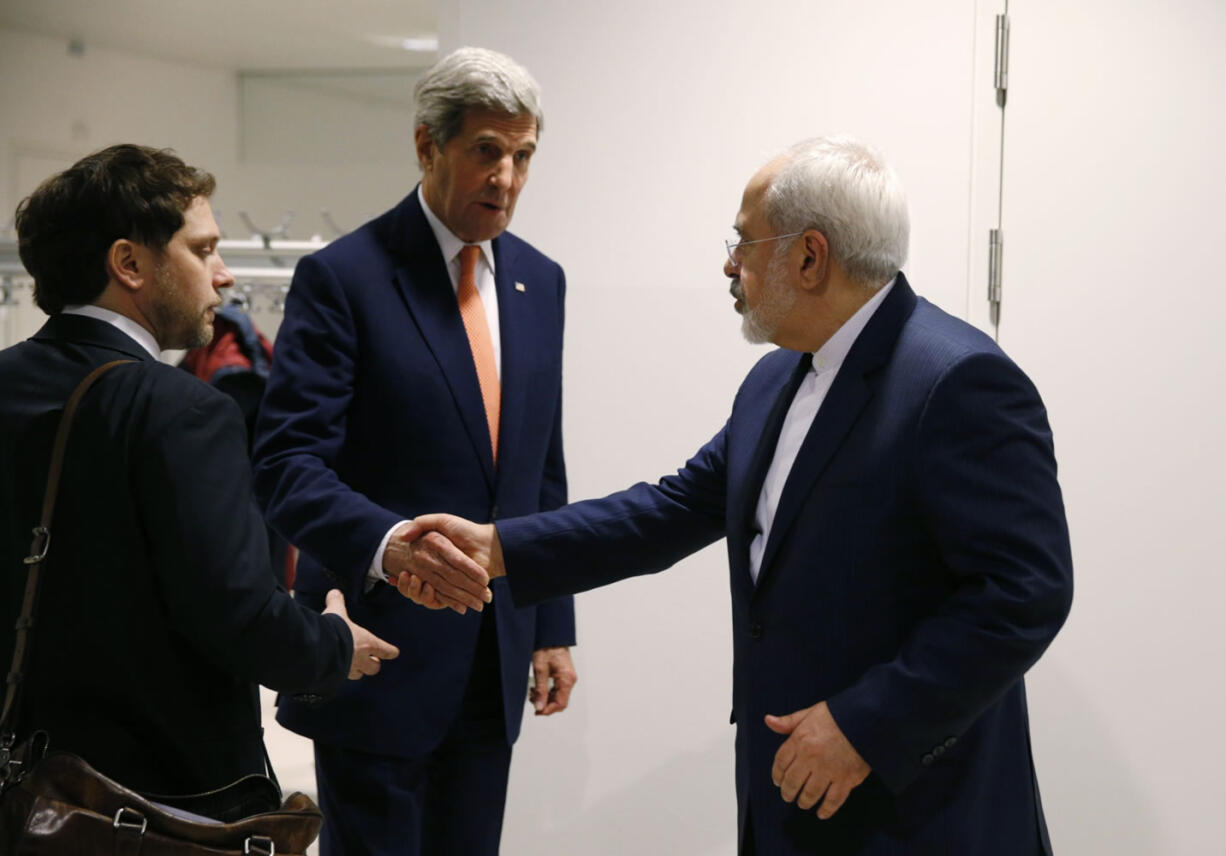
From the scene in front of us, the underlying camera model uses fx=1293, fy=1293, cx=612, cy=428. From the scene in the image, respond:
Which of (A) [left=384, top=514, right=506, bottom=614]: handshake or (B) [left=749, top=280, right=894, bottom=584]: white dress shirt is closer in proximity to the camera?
(B) [left=749, top=280, right=894, bottom=584]: white dress shirt

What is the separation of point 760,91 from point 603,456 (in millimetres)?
973

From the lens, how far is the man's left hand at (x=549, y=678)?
2602 mm

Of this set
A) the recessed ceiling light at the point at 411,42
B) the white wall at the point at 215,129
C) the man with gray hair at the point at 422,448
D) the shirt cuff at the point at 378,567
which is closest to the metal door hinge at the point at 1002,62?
the man with gray hair at the point at 422,448

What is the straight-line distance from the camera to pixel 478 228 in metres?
2.46

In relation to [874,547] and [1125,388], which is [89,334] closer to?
[874,547]

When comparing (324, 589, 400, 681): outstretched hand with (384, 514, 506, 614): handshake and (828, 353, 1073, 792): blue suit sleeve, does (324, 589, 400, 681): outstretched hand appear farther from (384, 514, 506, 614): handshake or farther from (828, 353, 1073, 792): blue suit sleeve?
(828, 353, 1073, 792): blue suit sleeve

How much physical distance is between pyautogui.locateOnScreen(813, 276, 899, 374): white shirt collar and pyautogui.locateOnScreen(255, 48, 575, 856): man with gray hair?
0.70 meters

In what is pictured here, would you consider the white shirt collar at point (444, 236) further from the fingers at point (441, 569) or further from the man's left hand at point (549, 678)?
the man's left hand at point (549, 678)

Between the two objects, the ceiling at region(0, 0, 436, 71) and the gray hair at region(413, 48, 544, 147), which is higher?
the ceiling at region(0, 0, 436, 71)

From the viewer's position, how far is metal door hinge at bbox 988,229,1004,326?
3.06m

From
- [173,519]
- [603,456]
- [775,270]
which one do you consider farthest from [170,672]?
[603,456]

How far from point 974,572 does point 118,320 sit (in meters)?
1.19

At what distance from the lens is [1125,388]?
3.05 metres

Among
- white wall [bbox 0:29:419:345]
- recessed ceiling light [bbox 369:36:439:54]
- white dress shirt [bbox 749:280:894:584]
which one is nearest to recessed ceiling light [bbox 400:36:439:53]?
recessed ceiling light [bbox 369:36:439:54]
